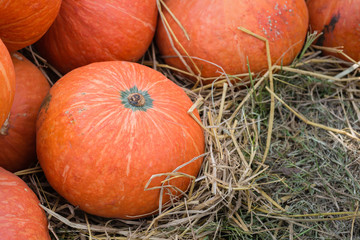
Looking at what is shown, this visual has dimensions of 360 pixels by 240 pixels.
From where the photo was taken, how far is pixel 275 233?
185cm

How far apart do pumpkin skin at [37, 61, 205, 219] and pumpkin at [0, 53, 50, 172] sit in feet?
0.57

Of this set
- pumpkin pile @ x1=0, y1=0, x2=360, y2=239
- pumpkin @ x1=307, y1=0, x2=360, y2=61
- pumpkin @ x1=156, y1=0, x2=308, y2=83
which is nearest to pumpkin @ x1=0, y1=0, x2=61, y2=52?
pumpkin pile @ x1=0, y1=0, x2=360, y2=239

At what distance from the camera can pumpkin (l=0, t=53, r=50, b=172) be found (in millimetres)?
1922

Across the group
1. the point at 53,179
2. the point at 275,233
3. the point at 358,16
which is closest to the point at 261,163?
the point at 275,233

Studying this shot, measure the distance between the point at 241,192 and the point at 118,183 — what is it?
64 centimetres

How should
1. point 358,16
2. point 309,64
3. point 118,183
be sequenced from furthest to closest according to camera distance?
point 309,64
point 358,16
point 118,183

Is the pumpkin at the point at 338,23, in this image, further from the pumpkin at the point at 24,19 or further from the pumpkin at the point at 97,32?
the pumpkin at the point at 24,19

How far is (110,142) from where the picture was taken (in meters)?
1.64

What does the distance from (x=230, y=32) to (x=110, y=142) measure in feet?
3.39

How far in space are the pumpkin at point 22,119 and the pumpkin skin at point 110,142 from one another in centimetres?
17

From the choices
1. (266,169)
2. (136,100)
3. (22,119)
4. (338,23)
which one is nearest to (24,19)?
(22,119)

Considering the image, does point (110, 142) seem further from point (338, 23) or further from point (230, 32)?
point (338, 23)

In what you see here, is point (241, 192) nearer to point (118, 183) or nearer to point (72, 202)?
point (118, 183)

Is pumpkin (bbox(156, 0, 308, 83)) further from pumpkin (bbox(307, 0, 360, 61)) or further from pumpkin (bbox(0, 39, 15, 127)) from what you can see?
pumpkin (bbox(0, 39, 15, 127))
